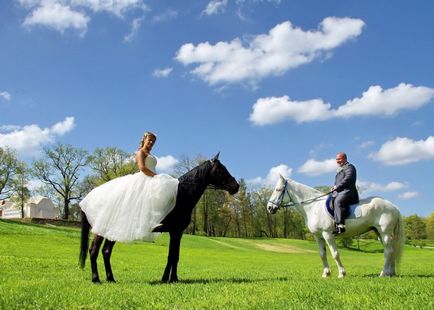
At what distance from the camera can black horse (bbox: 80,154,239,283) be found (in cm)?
991

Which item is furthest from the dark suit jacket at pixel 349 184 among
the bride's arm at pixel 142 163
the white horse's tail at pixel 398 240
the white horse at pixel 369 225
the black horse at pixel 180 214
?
the bride's arm at pixel 142 163

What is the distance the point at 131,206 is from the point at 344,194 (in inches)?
236

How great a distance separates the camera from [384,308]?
569cm

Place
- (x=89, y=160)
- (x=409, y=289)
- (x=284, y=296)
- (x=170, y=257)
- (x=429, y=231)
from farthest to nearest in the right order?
(x=429, y=231) < (x=89, y=160) < (x=170, y=257) < (x=409, y=289) < (x=284, y=296)

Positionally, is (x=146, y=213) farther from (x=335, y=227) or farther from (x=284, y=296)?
(x=335, y=227)

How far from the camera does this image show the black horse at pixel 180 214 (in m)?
9.91

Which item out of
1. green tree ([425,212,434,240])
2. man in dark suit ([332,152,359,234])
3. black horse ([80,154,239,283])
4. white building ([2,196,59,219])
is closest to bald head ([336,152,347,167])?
man in dark suit ([332,152,359,234])

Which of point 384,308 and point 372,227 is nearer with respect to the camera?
point 384,308

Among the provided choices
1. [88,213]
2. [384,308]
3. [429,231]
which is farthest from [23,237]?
[429,231]

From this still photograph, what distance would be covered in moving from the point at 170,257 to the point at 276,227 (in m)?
97.5

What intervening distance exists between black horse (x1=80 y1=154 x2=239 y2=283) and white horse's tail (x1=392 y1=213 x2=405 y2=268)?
506cm

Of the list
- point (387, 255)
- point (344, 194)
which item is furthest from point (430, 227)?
point (344, 194)

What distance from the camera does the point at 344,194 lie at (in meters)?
11.9

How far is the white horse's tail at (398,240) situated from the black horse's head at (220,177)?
5.13 m
